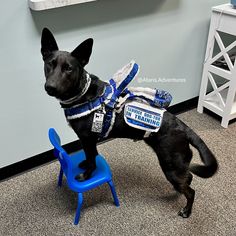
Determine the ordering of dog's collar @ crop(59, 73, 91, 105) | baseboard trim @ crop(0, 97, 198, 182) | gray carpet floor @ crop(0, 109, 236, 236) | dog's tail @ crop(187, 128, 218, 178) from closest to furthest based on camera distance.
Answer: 1. dog's collar @ crop(59, 73, 91, 105)
2. dog's tail @ crop(187, 128, 218, 178)
3. gray carpet floor @ crop(0, 109, 236, 236)
4. baseboard trim @ crop(0, 97, 198, 182)

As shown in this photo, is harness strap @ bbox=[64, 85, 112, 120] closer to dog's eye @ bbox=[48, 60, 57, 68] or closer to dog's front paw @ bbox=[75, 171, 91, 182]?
dog's eye @ bbox=[48, 60, 57, 68]

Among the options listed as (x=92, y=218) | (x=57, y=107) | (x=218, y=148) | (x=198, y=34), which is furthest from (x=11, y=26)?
(x=218, y=148)

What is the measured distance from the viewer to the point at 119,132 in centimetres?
136

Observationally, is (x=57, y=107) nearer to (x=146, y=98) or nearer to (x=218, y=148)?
(x=146, y=98)

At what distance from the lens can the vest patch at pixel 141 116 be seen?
1307 mm

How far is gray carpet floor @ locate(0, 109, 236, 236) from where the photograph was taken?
4.83 feet

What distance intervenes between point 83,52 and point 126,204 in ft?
2.84

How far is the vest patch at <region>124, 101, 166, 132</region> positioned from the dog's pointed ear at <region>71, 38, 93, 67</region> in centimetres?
28

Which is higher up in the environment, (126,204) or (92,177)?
(92,177)

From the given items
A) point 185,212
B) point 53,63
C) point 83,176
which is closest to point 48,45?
point 53,63

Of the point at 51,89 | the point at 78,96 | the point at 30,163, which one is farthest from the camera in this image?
the point at 30,163

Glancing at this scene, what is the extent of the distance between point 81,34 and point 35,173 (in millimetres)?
882

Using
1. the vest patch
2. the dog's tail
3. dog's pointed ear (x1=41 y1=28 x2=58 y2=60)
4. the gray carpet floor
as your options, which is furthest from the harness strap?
the gray carpet floor

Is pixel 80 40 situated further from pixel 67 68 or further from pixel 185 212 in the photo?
pixel 185 212
